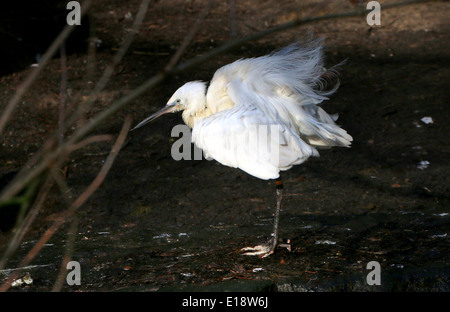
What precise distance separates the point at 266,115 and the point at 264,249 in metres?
0.91

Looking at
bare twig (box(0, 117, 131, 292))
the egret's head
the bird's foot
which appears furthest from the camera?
the egret's head

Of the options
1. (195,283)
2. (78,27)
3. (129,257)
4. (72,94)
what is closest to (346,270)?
(195,283)

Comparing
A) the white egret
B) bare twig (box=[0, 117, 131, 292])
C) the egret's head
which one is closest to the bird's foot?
the white egret

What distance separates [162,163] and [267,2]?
4157 millimetres

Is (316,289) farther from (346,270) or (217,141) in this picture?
(217,141)

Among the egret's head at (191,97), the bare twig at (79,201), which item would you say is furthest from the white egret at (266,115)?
the bare twig at (79,201)

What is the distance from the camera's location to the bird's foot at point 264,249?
12.8 feet

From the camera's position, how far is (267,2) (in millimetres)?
9039

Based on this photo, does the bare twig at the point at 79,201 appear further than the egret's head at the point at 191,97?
No

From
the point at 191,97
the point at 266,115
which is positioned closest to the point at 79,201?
the point at 266,115

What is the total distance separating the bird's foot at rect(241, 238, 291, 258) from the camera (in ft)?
12.8

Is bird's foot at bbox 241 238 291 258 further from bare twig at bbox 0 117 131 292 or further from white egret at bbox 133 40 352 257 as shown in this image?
bare twig at bbox 0 117 131 292

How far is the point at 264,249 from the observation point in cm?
392

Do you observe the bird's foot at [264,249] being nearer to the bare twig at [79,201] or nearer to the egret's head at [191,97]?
the egret's head at [191,97]
